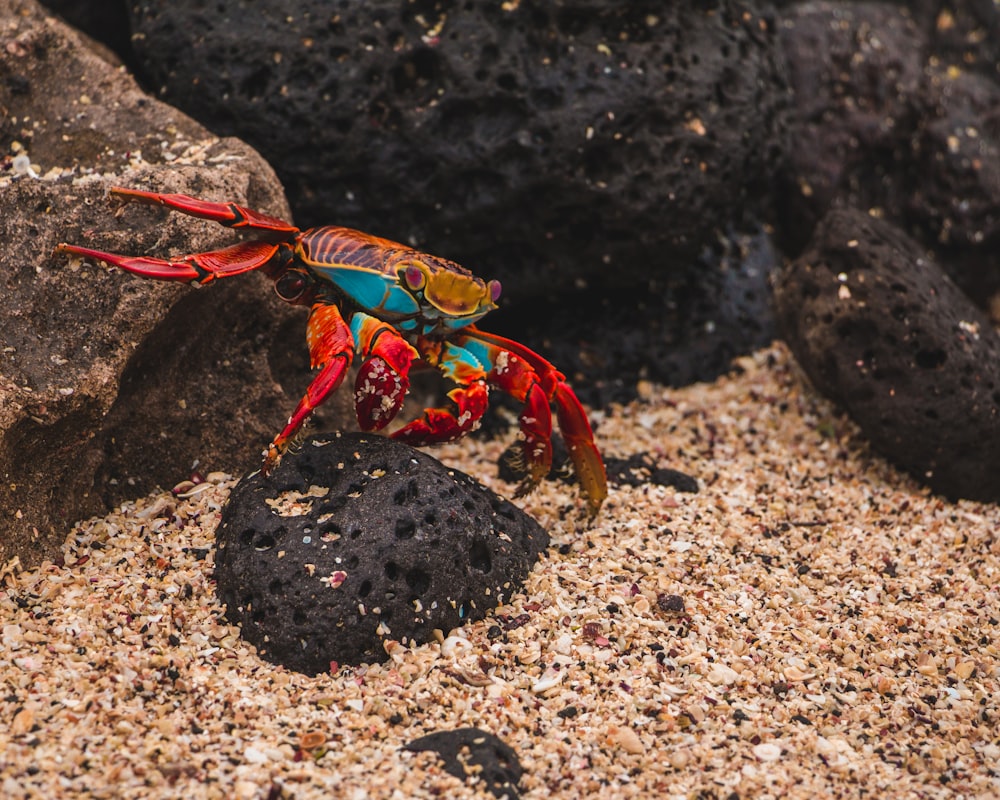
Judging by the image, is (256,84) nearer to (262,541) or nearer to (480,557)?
(262,541)

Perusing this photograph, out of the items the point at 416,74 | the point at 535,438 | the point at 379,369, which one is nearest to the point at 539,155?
the point at 416,74

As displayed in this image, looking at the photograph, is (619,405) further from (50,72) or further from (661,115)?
(50,72)

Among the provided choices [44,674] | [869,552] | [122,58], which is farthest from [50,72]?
[869,552]

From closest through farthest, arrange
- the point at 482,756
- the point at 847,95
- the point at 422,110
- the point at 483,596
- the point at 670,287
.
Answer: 1. the point at 482,756
2. the point at 483,596
3. the point at 422,110
4. the point at 670,287
5. the point at 847,95

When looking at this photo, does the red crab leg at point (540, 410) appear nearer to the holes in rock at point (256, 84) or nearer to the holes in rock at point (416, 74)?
the holes in rock at point (416, 74)

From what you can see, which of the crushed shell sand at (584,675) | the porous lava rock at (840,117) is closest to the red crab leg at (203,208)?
the crushed shell sand at (584,675)

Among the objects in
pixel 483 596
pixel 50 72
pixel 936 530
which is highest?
pixel 50 72
